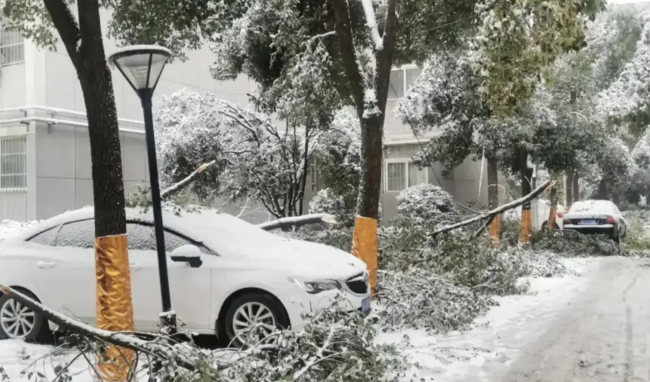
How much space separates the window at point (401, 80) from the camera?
20391mm

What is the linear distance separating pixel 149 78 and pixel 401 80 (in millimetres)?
16498

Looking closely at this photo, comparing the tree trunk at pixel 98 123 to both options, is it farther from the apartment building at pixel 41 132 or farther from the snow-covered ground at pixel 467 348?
the apartment building at pixel 41 132

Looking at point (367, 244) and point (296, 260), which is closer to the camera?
point (296, 260)

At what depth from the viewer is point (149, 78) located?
517cm

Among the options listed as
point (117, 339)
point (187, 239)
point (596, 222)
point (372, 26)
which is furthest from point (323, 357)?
point (596, 222)

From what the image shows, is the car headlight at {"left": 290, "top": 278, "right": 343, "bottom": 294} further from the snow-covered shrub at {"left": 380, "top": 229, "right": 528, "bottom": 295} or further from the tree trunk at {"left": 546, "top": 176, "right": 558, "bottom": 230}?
the tree trunk at {"left": 546, "top": 176, "right": 558, "bottom": 230}

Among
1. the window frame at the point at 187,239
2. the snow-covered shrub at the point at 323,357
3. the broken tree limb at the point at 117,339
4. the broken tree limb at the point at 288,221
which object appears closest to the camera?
the broken tree limb at the point at 117,339

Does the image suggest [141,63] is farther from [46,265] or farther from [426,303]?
[426,303]

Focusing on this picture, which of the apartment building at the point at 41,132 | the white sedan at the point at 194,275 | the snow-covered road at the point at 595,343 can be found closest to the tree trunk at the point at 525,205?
the snow-covered road at the point at 595,343

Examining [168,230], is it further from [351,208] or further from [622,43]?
[622,43]

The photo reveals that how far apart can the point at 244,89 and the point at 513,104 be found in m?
13.7

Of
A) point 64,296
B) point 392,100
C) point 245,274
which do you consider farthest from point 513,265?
point 392,100

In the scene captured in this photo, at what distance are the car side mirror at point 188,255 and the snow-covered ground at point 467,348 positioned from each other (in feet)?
4.32

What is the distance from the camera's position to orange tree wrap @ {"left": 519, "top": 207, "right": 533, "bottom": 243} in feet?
54.9
